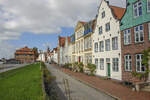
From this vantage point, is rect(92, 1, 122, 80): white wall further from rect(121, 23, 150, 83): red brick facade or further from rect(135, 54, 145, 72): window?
rect(135, 54, 145, 72): window

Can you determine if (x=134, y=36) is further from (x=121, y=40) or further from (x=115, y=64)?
(x=115, y=64)

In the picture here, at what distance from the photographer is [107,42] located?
19.2 meters

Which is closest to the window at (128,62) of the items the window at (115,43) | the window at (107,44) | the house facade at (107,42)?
the house facade at (107,42)

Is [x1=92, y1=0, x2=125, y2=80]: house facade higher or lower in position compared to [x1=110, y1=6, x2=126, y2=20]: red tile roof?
lower

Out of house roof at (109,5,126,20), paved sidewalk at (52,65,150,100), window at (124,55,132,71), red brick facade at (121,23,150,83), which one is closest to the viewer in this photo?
paved sidewalk at (52,65,150,100)

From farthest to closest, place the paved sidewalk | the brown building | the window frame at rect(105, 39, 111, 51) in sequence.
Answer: the brown building
the window frame at rect(105, 39, 111, 51)
the paved sidewalk

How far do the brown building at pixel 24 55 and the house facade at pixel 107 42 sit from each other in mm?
100955

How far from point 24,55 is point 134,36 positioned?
112 meters

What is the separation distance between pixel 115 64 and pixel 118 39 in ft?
10.7

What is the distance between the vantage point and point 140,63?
13133 millimetres

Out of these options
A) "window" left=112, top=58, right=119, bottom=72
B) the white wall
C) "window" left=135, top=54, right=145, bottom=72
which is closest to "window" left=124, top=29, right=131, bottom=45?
the white wall

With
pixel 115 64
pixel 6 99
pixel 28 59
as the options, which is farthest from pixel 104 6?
pixel 28 59

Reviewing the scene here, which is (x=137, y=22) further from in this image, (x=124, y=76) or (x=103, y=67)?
(x=103, y=67)

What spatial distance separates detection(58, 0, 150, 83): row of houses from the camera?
13141mm
